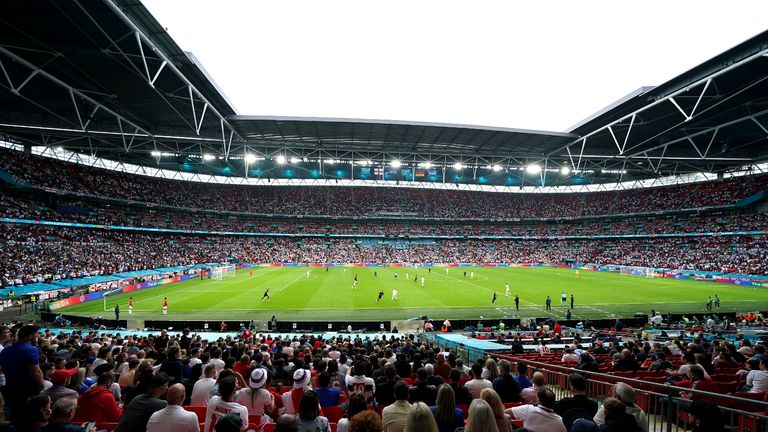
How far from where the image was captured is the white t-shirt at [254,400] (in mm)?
5297

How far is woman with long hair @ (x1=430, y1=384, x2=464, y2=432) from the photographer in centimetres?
405

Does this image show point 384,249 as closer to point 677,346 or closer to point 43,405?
point 677,346

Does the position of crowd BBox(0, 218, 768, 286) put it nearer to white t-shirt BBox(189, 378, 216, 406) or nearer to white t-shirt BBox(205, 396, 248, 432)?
white t-shirt BBox(189, 378, 216, 406)

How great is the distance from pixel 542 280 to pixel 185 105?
43.8 metres

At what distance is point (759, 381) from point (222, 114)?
41.1 meters

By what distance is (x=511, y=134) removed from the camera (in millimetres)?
43688

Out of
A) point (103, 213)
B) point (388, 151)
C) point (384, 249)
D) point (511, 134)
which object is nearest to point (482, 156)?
point (511, 134)

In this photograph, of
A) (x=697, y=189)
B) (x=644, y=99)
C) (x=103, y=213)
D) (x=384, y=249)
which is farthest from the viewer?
(x=384, y=249)

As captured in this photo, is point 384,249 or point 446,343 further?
point 384,249

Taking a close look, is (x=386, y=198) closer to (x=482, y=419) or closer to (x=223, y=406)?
(x=223, y=406)

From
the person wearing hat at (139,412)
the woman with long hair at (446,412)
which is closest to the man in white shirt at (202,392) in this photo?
the person wearing hat at (139,412)

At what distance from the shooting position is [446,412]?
4.07 m

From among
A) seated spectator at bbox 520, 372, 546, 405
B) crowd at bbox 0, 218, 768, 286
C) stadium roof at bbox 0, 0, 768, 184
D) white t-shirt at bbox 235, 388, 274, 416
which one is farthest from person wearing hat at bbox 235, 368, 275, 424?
crowd at bbox 0, 218, 768, 286

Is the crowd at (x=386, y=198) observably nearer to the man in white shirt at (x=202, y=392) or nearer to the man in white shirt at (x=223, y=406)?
the man in white shirt at (x=202, y=392)
